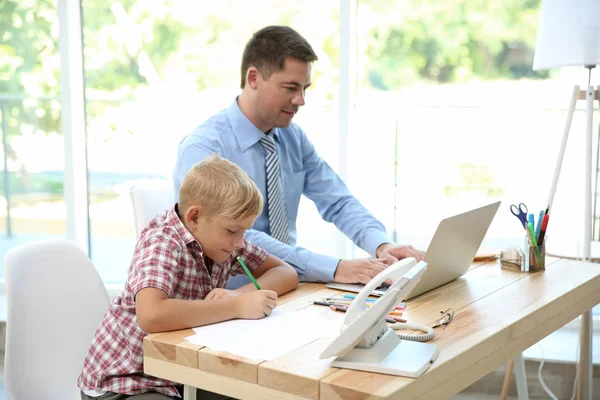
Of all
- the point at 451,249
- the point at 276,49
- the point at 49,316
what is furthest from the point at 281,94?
the point at 49,316

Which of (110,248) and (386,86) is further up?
(386,86)

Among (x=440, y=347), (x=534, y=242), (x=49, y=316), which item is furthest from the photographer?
(x=534, y=242)

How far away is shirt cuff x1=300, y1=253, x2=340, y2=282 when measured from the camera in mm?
1697

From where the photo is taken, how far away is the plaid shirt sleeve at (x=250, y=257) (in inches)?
65.1

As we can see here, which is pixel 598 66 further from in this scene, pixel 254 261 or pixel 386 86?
pixel 254 261

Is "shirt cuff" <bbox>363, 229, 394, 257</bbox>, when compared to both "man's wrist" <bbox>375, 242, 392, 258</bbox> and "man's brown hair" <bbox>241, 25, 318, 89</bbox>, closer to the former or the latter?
"man's wrist" <bbox>375, 242, 392, 258</bbox>

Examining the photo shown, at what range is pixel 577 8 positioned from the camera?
7.67 feet

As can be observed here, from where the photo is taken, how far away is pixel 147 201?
2.19 m

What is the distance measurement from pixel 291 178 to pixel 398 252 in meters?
0.46

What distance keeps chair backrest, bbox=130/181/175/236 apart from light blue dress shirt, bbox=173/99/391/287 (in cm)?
28

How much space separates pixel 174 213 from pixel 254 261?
0.26m

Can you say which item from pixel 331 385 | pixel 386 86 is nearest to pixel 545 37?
pixel 386 86

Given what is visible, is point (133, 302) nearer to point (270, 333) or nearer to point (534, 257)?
point (270, 333)

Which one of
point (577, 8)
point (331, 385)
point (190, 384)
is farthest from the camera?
point (577, 8)
